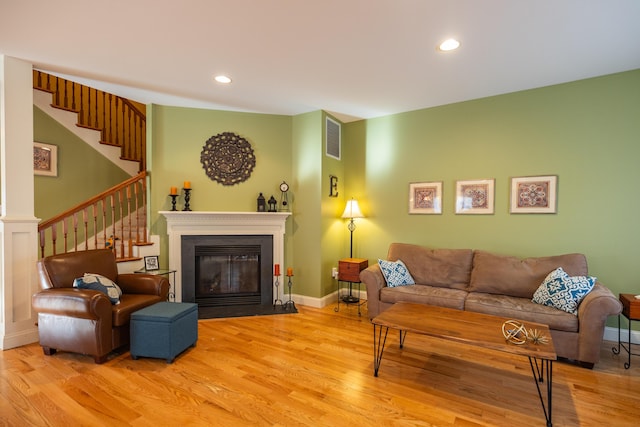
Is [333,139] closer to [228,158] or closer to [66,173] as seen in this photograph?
[228,158]

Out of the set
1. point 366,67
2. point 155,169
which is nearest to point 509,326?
point 366,67

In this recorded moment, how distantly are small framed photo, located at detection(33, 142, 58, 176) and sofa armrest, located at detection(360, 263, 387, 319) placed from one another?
15.0 feet

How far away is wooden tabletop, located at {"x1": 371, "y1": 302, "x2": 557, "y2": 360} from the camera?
1.97 meters

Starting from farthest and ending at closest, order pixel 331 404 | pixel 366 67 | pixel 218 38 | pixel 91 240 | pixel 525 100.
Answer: pixel 91 240 → pixel 525 100 → pixel 366 67 → pixel 218 38 → pixel 331 404

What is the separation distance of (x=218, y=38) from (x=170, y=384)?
284 centimetres

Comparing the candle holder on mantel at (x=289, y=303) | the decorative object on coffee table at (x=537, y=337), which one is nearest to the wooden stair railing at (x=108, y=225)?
the candle holder on mantel at (x=289, y=303)

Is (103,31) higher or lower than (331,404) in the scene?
higher

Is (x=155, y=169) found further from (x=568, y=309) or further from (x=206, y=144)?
(x=568, y=309)

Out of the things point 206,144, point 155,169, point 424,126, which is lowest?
point 155,169

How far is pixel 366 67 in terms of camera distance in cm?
305

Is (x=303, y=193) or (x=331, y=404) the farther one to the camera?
(x=303, y=193)

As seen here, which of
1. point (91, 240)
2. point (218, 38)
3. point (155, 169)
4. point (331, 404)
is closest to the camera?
point (331, 404)

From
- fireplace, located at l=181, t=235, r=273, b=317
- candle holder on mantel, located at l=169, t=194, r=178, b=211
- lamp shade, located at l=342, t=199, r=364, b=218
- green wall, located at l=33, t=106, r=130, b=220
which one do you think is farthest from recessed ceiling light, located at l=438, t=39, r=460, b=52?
green wall, located at l=33, t=106, r=130, b=220

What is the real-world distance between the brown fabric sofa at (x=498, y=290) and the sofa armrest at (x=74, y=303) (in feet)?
8.73
